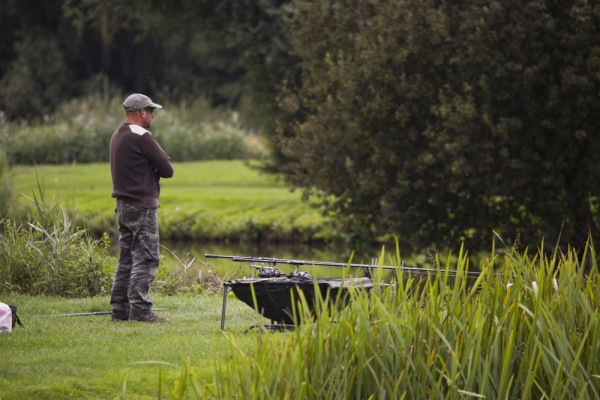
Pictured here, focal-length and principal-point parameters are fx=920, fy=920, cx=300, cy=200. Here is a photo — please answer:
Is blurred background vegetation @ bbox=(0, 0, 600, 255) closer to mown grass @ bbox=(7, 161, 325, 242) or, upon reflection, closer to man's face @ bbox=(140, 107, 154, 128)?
mown grass @ bbox=(7, 161, 325, 242)

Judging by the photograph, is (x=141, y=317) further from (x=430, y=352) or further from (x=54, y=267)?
(x=430, y=352)

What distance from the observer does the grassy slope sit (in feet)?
18.1

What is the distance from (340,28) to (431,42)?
2225 millimetres

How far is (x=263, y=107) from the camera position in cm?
2348

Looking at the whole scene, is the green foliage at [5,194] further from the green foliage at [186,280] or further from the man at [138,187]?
the man at [138,187]

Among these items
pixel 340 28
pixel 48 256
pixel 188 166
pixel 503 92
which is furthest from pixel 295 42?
pixel 188 166

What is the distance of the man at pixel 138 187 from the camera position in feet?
23.5

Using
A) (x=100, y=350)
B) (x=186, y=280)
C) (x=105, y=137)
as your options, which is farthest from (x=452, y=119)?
(x=105, y=137)

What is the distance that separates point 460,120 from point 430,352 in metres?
9.70

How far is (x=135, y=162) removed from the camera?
7.18 metres

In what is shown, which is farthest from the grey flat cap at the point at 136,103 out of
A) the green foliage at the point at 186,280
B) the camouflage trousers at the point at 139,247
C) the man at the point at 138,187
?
the green foliage at the point at 186,280

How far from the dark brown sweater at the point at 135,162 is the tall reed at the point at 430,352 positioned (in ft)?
9.43

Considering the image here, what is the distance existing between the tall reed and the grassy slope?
0.47 m

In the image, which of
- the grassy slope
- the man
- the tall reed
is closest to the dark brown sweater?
the man
